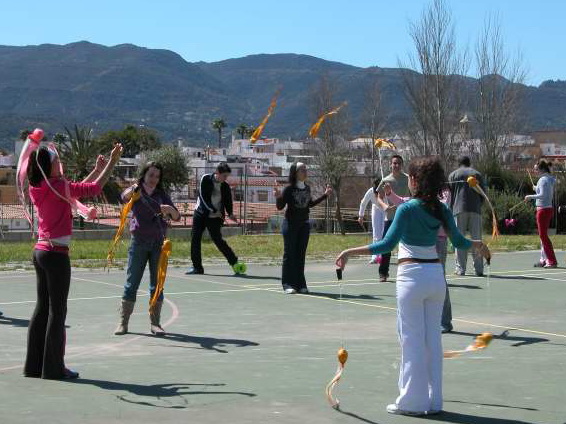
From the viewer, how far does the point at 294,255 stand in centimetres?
1476

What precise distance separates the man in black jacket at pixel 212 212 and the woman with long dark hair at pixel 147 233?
6.26 m

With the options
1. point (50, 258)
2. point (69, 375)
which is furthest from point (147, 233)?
point (69, 375)

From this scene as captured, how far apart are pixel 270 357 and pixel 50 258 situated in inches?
94.2

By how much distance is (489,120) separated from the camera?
61000 mm

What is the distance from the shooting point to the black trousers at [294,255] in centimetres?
1474

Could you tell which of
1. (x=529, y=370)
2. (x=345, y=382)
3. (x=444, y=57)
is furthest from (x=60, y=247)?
(x=444, y=57)

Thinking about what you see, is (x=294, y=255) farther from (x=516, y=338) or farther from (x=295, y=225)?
(x=516, y=338)

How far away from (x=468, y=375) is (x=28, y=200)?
4.23 metres

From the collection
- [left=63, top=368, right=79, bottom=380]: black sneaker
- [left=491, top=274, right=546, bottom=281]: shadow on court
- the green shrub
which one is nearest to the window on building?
the green shrub

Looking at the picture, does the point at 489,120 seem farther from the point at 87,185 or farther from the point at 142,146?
the point at 142,146

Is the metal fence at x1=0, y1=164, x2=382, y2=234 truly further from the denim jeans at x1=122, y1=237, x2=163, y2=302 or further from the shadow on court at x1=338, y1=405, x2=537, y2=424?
the shadow on court at x1=338, y1=405, x2=537, y2=424

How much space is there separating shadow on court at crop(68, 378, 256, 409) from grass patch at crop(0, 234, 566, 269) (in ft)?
34.5

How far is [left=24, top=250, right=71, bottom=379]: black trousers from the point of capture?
8.24 meters

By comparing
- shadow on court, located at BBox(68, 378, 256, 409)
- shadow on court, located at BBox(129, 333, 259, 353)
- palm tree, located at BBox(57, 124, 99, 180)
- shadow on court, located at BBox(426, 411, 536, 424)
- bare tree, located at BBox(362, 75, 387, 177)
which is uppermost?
bare tree, located at BBox(362, 75, 387, 177)
